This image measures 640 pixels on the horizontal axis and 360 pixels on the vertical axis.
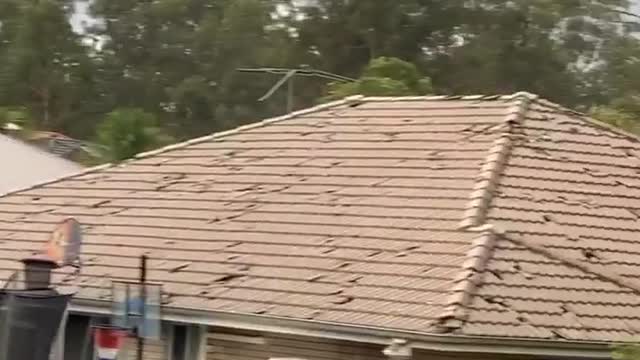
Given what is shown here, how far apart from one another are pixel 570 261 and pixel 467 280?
4.59 ft

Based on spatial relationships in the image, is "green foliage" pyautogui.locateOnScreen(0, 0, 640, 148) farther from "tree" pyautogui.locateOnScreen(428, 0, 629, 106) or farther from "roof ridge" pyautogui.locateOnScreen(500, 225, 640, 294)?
"roof ridge" pyautogui.locateOnScreen(500, 225, 640, 294)

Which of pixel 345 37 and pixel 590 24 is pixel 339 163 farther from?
pixel 590 24

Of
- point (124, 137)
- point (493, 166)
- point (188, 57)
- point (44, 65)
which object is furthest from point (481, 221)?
point (44, 65)

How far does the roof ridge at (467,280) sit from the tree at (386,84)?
1198 cm

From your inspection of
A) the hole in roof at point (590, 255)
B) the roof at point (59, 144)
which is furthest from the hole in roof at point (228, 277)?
the roof at point (59, 144)

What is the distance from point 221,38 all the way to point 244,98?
3.11 meters

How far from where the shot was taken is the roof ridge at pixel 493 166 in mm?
12984

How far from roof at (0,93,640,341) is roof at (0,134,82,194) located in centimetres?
1049

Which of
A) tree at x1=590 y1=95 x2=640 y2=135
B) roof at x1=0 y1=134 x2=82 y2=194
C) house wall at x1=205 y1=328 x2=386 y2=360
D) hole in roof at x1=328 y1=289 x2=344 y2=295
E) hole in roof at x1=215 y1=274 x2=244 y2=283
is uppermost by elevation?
tree at x1=590 y1=95 x2=640 y2=135

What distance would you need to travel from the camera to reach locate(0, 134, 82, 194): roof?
28.2 meters

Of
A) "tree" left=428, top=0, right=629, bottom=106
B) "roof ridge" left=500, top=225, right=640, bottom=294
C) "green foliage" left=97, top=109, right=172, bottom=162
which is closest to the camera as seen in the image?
"roof ridge" left=500, top=225, right=640, bottom=294

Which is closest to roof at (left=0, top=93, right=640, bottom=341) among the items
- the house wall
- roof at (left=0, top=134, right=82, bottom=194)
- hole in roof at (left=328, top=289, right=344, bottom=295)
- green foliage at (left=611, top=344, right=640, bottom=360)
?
hole in roof at (left=328, top=289, right=344, bottom=295)

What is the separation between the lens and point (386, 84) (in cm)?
2527

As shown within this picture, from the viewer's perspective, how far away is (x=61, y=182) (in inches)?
704
